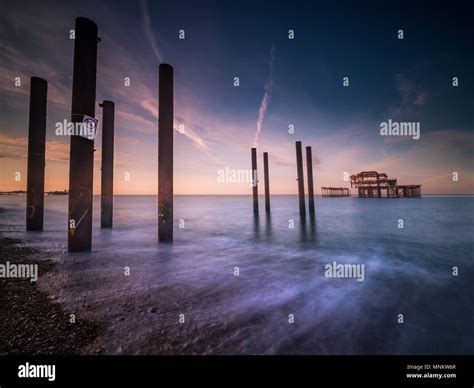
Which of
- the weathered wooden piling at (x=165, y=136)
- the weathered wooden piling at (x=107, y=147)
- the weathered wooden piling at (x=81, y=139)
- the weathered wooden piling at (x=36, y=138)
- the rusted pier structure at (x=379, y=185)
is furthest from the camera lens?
the rusted pier structure at (x=379, y=185)

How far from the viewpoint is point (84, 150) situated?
20.8ft

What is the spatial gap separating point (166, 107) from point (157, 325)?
7.38 m

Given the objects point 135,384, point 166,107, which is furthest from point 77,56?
point 135,384

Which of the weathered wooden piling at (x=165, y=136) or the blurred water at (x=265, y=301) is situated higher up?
the weathered wooden piling at (x=165, y=136)

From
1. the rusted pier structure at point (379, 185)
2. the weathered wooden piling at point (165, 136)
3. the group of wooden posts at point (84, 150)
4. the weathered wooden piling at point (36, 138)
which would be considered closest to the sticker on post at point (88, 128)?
the group of wooden posts at point (84, 150)

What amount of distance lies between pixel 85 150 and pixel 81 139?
34 cm

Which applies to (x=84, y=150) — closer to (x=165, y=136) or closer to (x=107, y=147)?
(x=165, y=136)

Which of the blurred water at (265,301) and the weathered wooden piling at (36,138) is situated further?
the weathered wooden piling at (36,138)

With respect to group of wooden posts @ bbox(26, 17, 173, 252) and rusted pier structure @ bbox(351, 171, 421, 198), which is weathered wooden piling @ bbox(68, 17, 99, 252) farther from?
rusted pier structure @ bbox(351, 171, 421, 198)

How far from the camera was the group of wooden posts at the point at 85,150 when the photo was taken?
6289 millimetres

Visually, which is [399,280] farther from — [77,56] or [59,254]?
[77,56]

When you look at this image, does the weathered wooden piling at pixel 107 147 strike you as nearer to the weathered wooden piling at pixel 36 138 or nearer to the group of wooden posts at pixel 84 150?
the group of wooden posts at pixel 84 150

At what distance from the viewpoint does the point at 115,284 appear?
4.53m

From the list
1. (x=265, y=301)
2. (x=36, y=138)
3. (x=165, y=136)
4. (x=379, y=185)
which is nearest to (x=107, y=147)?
(x=36, y=138)
